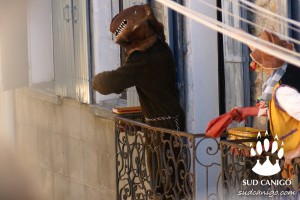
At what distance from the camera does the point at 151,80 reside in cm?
930

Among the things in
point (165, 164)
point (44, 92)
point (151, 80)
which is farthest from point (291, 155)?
point (44, 92)

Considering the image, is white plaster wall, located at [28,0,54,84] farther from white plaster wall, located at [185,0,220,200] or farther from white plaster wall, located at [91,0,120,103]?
white plaster wall, located at [185,0,220,200]

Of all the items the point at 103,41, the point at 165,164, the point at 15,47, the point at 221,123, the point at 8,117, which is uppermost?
the point at 103,41

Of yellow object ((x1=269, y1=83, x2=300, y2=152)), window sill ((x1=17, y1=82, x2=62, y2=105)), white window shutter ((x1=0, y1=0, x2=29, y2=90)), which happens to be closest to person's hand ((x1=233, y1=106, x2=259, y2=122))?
yellow object ((x1=269, y1=83, x2=300, y2=152))

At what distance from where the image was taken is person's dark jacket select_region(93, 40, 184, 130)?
9.26 meters

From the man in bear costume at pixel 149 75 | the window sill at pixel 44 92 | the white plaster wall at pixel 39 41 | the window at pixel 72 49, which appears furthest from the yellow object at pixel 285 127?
the white plaster wall at pixel 39 41

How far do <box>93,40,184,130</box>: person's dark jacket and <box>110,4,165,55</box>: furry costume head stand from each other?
6cm

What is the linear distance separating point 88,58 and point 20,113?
320cm

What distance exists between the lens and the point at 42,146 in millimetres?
14445

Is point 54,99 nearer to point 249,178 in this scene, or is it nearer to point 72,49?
point 72,49

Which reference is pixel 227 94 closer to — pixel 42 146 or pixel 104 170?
pixel 104 170

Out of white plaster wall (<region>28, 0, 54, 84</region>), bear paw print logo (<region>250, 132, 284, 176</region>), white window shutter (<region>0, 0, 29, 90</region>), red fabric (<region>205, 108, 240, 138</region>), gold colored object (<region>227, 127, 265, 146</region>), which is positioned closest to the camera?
bear paw print logo (<region>250, 132, 284, 176</region>)

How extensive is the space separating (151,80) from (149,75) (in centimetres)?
5

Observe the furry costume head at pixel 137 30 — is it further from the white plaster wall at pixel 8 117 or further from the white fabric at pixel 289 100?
the white plaster wall at pixel 8 117
